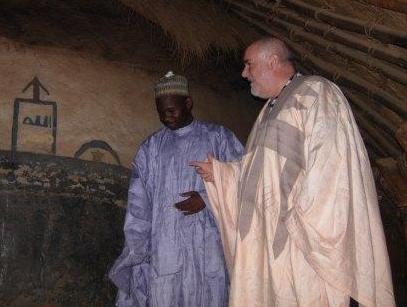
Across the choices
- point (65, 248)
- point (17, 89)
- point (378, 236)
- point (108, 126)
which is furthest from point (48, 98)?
point (378, 236)

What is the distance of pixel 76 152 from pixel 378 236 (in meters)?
2.17

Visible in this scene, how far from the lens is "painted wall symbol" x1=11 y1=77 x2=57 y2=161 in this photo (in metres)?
3.50

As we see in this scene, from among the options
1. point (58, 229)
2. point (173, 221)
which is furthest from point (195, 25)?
point (58, 229)

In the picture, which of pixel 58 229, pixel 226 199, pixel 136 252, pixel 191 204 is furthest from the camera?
pixel 58 229

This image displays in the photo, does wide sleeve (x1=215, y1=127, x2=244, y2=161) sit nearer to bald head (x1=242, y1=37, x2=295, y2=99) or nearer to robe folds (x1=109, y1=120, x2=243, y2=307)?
robe folds (x1=109, y1=120, x2=243, y2=307)

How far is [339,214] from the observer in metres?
2.13

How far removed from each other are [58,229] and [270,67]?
5.97 ft

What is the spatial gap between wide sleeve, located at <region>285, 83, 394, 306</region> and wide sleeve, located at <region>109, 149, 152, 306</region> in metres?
1.23

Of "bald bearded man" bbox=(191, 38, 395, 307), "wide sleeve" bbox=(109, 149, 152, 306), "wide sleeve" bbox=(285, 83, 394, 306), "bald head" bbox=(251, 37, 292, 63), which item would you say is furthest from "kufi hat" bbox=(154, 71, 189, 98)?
"wide sleeve" bbox=(285, 83, 394, 306)

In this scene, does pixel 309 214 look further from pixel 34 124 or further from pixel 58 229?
pixel 34 124

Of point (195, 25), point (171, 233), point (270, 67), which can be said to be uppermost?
point (195, 25)

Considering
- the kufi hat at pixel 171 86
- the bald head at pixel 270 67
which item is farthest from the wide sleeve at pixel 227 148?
the bald head at pixel 270 67

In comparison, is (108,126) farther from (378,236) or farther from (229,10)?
(378,236)

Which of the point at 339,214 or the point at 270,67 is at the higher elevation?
the point at 270,67
